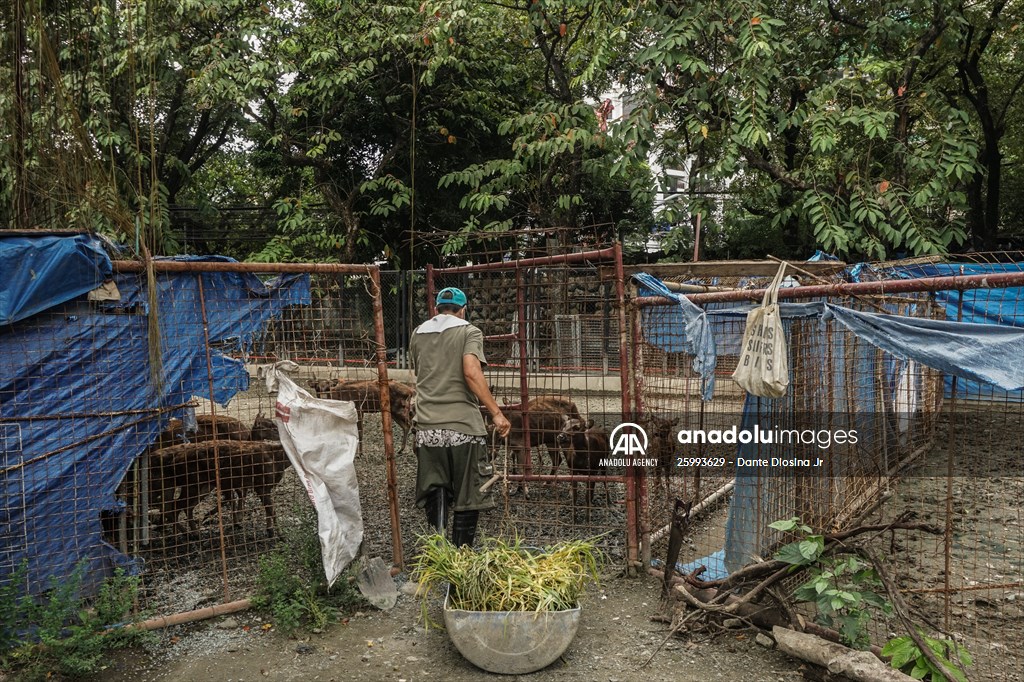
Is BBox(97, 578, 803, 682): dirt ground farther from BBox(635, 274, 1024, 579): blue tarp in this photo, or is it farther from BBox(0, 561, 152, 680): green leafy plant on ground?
BBox(635, 274, 1024, 579): blue tarp

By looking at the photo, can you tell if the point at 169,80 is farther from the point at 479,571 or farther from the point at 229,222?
the point at 479,571

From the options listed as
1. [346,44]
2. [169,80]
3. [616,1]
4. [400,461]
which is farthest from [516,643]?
[169,80]

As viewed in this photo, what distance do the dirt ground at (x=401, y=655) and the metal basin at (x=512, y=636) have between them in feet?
0.38

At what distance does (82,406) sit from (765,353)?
4.21 m

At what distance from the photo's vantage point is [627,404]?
582 cm

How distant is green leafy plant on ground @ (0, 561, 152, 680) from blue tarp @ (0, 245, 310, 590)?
17cm

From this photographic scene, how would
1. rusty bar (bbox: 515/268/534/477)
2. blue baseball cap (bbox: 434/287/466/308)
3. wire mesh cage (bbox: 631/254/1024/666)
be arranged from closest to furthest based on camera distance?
wire mesh cage (bbox: 631/254/1024/666)
blue baseball cap (bbox: 434/287/466/308)
rusty bar (bbox: 515/268/534/477)

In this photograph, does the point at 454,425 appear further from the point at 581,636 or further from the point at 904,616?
the point at 904,616

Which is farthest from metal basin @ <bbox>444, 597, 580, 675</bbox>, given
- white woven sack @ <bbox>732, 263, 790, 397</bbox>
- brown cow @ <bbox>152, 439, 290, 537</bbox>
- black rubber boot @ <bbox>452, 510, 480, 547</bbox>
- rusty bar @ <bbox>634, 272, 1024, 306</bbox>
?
rusty bar @ <bbox>634, 272, 1024, 306</bbox>

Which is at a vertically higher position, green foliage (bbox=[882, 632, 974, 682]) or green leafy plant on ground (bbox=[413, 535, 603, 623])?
green leafy plant on ground (bbox=[413, 535, 603, 623])

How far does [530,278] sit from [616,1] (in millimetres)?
5915

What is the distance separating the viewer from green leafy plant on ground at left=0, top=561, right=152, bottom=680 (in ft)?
13.8

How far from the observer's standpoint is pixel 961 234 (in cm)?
918

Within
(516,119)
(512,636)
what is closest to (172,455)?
(512,636)
